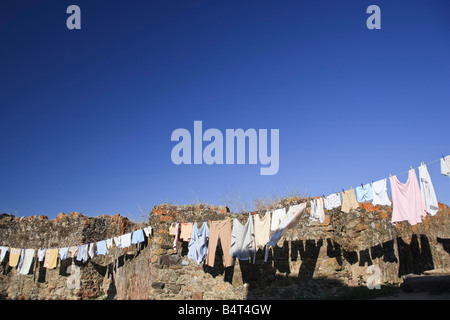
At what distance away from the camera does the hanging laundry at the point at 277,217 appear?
27.5ft

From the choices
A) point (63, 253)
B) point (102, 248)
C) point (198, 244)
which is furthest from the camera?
point (63, 253)

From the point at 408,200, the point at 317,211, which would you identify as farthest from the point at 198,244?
the point at 408,200

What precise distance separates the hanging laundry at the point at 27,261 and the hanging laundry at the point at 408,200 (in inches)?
547

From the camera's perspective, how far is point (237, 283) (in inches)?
372

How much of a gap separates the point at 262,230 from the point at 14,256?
39.4 ft

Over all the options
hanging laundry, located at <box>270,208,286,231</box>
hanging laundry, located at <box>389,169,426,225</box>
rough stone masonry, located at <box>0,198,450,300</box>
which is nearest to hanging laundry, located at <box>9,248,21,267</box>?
rough stone masonry, located at <box>0,198,450,300</box>

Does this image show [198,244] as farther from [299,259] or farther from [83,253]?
[83,253]

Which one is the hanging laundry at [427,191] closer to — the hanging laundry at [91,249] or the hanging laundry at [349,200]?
the hanging laundry at [349,200]

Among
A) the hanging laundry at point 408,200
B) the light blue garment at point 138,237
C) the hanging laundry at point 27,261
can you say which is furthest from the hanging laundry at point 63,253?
the hanging laundry at point 408,200

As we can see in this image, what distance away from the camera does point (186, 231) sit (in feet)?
31.9

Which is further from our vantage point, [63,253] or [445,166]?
[63,253]

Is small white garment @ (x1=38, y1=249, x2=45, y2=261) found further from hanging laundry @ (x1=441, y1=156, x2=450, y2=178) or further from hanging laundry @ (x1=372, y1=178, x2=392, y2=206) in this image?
hanging laundry @ (x1=441, y1=156, x2=450, y2=178)
